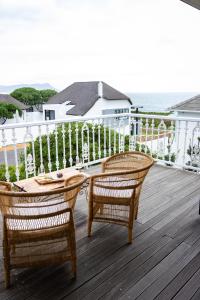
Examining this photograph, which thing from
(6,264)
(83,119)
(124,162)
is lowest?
(6,264)

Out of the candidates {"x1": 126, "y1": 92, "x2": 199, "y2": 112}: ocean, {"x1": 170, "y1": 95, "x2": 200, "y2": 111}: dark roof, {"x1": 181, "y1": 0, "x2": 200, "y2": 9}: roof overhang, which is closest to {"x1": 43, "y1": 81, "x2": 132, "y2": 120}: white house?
{"x1": 126, "y1": 92, "x2": 199, "y2": 112}: ocean

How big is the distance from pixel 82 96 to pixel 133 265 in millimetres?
14340

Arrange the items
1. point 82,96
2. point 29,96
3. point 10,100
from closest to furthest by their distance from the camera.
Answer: point 29,96 → point 10,100 → point 82,96

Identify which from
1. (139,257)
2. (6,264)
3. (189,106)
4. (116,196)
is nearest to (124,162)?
(116,196)

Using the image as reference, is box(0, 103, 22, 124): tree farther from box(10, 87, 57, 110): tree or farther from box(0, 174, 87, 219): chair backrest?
box(0, 174, 87, 219): chair backrest

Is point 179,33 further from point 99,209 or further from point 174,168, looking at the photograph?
point 99,209

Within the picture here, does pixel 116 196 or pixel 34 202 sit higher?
pixel 34 202

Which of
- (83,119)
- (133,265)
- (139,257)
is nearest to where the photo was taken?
(133,265)

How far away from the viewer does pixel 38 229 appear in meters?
1.75

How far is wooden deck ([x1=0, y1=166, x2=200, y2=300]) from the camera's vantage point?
178 cm

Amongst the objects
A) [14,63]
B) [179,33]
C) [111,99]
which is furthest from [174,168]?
[111,99]

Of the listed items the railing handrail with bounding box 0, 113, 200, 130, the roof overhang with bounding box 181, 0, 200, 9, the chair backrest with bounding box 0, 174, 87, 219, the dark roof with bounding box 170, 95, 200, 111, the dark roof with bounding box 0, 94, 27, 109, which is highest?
the roof overhang with bounding box 181, 0, 200, 9

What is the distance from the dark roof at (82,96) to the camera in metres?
13.7

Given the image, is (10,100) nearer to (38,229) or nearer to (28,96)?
(28,96)
